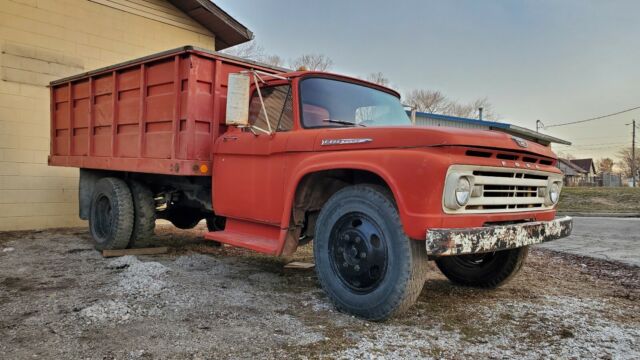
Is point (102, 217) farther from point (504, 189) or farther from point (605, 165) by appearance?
point (605, 165)

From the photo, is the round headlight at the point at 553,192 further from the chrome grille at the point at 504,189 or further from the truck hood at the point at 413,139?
the truck hood at the point at 413,139

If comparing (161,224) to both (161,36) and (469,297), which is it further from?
(469,297)

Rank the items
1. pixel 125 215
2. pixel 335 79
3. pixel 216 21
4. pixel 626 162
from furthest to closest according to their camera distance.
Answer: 1. pixel 626 162
2. pixel 216 21
3. pixel 125 215
4. pixel 335 79

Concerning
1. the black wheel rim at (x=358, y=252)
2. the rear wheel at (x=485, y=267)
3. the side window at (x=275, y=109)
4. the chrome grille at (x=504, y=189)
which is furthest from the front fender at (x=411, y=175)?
the rear wheel at (x=485, y=267)

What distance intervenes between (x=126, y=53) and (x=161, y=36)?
930mm

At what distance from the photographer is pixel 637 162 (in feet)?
254

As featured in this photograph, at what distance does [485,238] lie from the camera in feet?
11.5

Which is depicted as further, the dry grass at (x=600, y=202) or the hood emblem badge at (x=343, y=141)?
the dry grass at (x=600, y=202)

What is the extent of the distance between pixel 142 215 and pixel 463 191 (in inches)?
189

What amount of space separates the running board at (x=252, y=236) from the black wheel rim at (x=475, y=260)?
204 cm

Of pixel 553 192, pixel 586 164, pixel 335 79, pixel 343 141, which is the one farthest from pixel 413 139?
pixel 586 164

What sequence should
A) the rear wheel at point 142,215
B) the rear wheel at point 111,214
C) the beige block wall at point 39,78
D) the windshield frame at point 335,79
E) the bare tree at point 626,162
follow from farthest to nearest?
the bare tree at point 626,162 < the beige block wall at point 39,78 < the rear wheel at point 142,215 < the rear wheel at point 111,214 < the windshield frame at point 335,79

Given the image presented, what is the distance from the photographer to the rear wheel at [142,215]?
666 centimetres

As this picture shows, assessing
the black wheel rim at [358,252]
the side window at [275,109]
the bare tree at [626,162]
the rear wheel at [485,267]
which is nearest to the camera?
the black wheel rim at [358,252]
